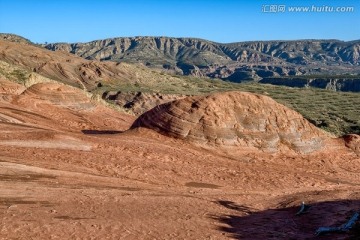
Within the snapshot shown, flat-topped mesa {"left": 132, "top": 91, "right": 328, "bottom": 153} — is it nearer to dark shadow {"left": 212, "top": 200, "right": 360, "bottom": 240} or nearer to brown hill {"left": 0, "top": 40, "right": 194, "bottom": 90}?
dark shadow {"left": 212, "top": 200, "right": 360, "bottom": 240}

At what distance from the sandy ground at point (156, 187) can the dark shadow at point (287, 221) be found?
34 millimetres

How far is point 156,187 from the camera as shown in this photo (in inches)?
703

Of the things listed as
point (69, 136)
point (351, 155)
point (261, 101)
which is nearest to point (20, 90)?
point (69, 136)

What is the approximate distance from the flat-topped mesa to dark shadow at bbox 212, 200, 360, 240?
29.6 feet

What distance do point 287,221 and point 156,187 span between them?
568cm

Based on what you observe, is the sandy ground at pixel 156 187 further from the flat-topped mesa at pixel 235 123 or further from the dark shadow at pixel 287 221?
the flat-topped mesa at pixel 235 123

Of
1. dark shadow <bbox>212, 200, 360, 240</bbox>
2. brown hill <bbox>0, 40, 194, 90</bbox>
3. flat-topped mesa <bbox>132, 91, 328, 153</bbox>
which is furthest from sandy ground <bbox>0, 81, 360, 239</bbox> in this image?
brown hill <bbox>0, 40, 194, 90</bbox>

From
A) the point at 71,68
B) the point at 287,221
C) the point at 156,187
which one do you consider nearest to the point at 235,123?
the point at 156,187

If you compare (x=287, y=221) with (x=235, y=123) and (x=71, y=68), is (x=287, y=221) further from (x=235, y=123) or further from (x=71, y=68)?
(x=71, y=68)

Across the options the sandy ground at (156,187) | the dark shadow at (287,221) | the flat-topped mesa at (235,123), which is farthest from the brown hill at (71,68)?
the dark shadow at (287,221)

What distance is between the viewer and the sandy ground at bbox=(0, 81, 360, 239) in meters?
12.6

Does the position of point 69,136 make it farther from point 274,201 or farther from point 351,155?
point 351,155

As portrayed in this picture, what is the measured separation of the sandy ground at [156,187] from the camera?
41.4ft

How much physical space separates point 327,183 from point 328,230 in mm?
10584
